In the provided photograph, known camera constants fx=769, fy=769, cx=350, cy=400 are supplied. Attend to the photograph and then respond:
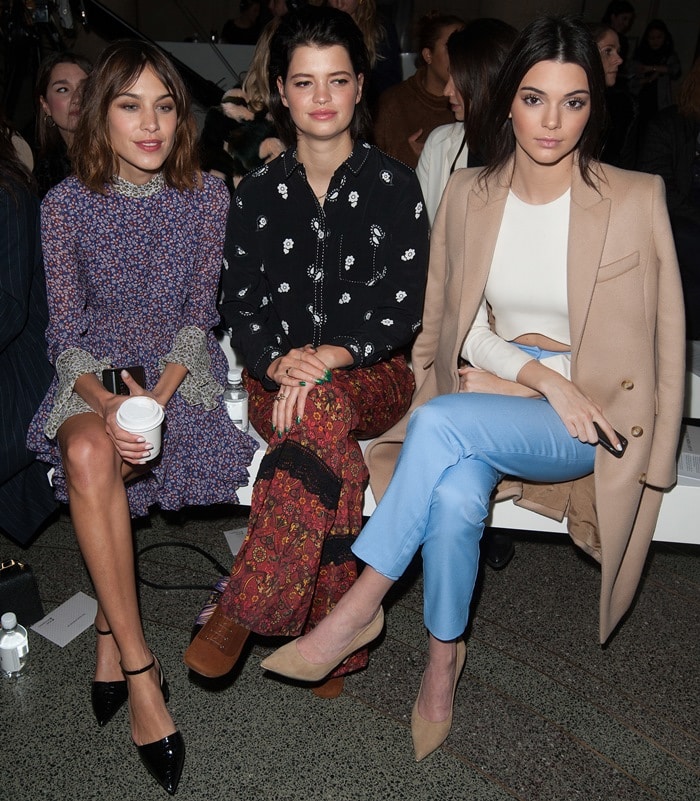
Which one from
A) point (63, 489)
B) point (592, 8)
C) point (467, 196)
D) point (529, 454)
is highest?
point (592, 8)

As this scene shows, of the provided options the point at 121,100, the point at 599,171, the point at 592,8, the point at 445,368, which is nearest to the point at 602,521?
the point at 445,368

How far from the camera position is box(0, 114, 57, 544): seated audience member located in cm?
199

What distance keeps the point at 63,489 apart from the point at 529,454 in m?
1.19

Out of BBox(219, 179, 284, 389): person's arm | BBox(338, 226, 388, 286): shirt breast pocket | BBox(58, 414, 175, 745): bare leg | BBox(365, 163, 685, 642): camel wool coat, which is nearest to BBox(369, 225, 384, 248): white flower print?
BBox(338, 226, 388, 286): shirt breast pocket

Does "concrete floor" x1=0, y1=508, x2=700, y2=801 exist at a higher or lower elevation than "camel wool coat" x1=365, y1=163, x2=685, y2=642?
lower

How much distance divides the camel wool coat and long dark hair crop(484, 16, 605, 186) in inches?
2.8

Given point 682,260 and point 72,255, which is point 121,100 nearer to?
point 72,255

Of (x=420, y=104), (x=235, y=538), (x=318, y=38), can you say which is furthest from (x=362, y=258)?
(x=420, y=104)

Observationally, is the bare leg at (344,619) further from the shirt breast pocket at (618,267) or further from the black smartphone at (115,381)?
the shirt breast pocket at (618,267)

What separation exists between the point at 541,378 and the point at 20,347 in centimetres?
141

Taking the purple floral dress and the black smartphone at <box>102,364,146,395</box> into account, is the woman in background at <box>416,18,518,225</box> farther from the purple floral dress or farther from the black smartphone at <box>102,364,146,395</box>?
Result: the black smartphone at <box>102,364,146,395</box>

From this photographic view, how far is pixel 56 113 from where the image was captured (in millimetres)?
2934

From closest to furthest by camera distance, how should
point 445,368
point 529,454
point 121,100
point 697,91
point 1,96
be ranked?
1. point 529,454
2. point 121,100
3. point 445,368
4. point 697,91
5. point 1,96

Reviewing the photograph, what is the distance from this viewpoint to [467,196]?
1976 mm
